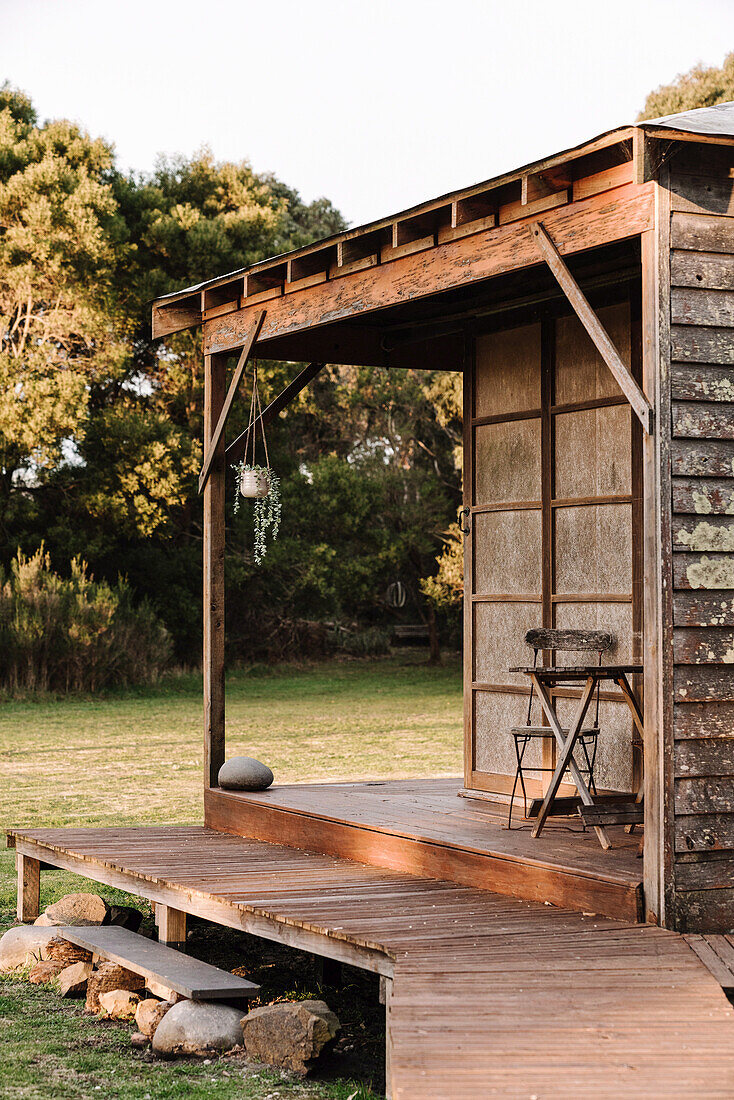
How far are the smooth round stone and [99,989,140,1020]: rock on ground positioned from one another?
212 cm

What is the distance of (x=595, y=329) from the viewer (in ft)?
15.5

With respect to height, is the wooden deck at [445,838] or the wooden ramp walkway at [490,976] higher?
the wooden deck at [445,838]

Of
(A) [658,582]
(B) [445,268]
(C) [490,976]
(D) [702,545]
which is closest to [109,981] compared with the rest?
(C) [490,976]

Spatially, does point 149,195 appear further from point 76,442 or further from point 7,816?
point 7,816

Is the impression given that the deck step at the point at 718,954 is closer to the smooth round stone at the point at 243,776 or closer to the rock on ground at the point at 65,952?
the rock on ground at the point at 65,952

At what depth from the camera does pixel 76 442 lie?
22.0 metres

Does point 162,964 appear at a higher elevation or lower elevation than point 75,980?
higher

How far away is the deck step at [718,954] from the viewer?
12.6 feet

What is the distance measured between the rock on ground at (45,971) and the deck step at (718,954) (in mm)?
2924

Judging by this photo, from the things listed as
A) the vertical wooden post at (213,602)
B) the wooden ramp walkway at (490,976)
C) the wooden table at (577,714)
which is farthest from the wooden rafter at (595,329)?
the vertical wooden post at (213,602)

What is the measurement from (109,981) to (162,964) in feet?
1.06

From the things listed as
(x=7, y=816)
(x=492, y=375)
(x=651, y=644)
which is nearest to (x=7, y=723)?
(x=7, y=816)

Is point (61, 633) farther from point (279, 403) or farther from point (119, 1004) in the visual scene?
point (119, 1004)

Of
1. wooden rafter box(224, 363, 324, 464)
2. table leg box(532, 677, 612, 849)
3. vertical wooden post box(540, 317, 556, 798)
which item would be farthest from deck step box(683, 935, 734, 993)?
wooden rafter box(224, 363, 324, 464)
